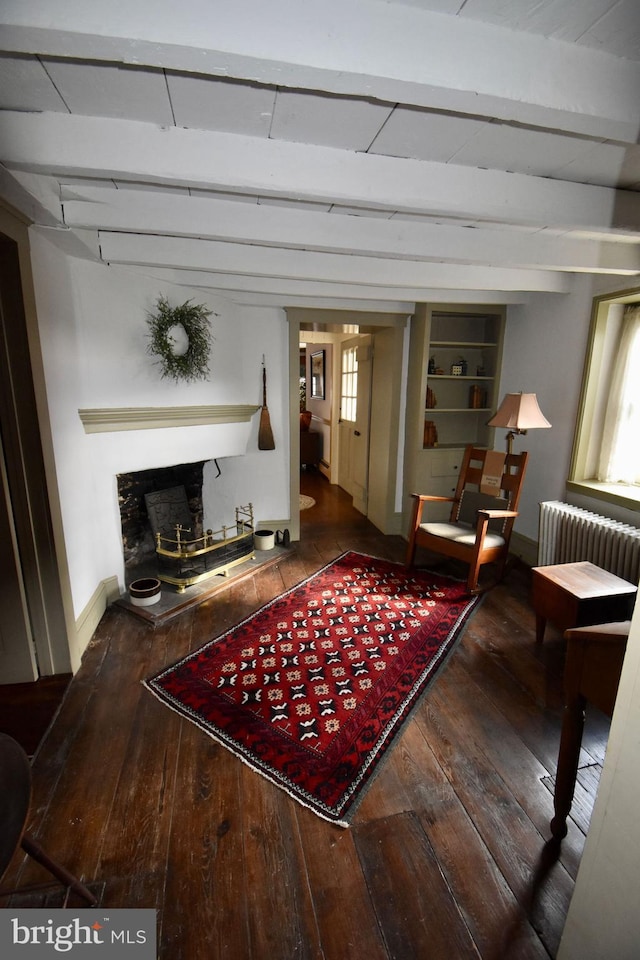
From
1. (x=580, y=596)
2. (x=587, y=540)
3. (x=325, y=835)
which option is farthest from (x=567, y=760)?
(x=587, y=540)

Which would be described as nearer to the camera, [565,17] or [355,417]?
[565,17]

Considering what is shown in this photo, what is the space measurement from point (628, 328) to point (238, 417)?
302 cm

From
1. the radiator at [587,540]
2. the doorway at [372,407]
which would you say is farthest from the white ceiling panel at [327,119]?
the radiator at [587,540]

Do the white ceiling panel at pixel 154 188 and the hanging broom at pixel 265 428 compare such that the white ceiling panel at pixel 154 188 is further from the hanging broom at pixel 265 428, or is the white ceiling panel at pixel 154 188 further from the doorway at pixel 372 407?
the hanging broom at pixel 265 428

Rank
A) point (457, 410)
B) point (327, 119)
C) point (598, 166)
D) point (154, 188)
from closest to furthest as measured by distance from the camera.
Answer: point (327, 119) < point (598, 166) < point (154, 188) < point (457, 410)

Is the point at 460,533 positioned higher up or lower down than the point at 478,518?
lower down

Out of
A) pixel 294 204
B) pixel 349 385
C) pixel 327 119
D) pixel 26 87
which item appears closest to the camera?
pixel 26 87

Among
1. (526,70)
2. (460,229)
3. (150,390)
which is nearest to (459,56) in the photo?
(526,70)

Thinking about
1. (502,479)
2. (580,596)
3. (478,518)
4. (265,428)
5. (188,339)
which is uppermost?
(188,339)

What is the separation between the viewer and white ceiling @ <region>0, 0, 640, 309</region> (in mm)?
942

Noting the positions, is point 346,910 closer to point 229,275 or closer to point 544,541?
point 544,541

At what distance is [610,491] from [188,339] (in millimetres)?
3135

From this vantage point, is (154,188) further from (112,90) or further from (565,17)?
(565,17)

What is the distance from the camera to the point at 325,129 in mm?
1424
